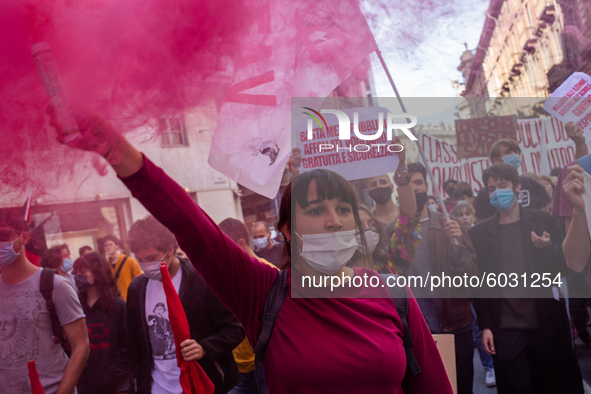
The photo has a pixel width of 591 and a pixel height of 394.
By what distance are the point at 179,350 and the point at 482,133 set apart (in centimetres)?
217

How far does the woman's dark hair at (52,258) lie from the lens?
4641mm

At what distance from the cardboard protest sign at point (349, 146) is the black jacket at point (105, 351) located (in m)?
2.33

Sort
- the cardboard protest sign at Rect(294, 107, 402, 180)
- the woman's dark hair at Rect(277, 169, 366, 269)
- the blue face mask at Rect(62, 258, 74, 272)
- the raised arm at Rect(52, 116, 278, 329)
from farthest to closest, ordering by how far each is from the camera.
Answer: the blue face mask at Rect(62, 258, 74, 272) → the cardboard protest sign at Rect(294, 107, 402, 180) → the woman's dark hair at Rect(277, 169, 366, 269) → the raised arm at Rect(52, 116, 278, 329)

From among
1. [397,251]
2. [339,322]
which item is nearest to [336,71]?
[397,251]

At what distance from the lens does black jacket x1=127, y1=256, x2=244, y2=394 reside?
2992 mm

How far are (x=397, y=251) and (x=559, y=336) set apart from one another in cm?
185

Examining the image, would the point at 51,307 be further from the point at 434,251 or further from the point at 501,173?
the point at 501,173

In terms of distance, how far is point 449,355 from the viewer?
7.81ft

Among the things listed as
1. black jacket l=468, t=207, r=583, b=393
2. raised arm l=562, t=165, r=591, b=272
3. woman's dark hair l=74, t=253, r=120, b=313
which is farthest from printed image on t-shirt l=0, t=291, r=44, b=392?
raised arm l=562, t=165, r=591, b=272

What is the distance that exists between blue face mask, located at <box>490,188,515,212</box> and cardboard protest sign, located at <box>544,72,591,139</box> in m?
0.52

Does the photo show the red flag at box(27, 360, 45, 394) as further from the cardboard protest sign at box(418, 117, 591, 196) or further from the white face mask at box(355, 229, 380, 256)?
the cardboard protest sign at box(418, 117, 591, 196)

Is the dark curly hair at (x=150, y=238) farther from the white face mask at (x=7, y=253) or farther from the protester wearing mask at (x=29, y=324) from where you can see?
the white face mask at (x=7, y=253)

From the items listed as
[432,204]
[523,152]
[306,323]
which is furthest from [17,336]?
[523,152]

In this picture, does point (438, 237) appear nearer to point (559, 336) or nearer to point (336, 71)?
point (336, 71)
